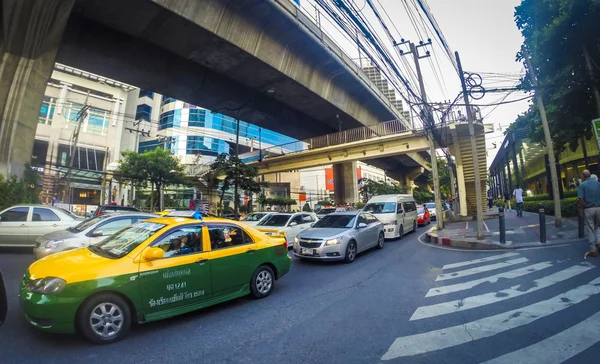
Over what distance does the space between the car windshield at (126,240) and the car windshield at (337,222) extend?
5.58 metres

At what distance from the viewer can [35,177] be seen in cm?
1296

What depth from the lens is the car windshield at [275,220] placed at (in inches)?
439

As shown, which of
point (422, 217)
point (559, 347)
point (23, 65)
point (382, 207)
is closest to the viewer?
point (559, 347)

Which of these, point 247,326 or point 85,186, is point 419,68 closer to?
point 247,326

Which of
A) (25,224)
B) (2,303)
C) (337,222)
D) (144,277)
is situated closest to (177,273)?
(144,277)

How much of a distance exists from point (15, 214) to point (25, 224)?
0.42 m

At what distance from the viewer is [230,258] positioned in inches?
187

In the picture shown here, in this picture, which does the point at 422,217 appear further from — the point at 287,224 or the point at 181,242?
the point at 181,242

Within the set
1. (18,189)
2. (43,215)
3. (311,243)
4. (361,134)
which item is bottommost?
(311,243)

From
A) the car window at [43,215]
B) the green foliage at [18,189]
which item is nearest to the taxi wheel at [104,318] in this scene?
the car window at [43,215]

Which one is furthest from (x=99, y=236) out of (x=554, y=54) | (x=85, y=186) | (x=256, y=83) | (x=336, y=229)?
(x=85, y=186)

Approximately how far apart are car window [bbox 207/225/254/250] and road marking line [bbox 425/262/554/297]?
3.33 meters

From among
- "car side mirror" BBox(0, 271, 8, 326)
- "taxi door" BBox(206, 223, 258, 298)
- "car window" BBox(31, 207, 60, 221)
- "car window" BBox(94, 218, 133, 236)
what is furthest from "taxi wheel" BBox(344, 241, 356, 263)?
"car window" BBox(31, 207, 60, 221)

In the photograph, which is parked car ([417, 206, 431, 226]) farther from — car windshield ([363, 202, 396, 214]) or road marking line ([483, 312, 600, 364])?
road marking line ([483, 312, 600, 364])
